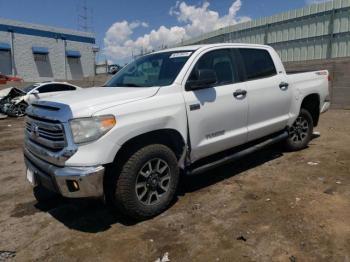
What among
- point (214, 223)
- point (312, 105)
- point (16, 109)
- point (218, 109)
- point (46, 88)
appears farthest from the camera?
point (46, 88)

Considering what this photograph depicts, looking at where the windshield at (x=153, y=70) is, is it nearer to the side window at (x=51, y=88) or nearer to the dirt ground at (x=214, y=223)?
the dirt ground at (x=214, y=223)

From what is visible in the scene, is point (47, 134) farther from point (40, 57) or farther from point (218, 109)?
point (40, 57)

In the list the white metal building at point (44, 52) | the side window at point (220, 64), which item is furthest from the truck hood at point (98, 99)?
the white metal building at point (44, 52)

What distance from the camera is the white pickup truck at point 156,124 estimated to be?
3.51 metres

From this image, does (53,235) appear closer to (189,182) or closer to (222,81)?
Result: (189,182)

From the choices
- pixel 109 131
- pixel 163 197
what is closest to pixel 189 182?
pixel 163 197

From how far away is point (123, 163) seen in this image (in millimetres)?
3713

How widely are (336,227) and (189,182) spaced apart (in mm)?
2186

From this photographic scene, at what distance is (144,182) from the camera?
12.9ft

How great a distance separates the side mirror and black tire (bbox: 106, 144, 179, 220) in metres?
0.84

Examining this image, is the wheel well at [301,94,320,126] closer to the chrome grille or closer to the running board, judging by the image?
the running board

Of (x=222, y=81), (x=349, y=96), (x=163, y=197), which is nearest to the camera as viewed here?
(x=163, y=197)

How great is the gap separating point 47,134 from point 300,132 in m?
4.58

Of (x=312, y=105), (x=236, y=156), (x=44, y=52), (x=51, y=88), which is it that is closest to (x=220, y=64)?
(x=236, y=156)
